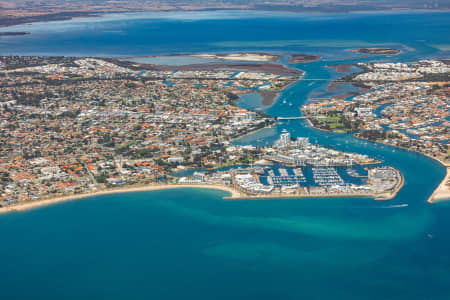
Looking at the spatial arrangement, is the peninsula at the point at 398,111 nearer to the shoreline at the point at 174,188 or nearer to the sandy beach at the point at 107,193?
the shoreline at the point at 174,188

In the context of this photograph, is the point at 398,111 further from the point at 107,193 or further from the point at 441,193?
the point at 107,193

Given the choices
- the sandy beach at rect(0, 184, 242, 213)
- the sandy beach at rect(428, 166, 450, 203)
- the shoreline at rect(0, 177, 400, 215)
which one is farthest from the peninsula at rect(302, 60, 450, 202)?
the sandy beach at rect(0, 184, 242, 213)

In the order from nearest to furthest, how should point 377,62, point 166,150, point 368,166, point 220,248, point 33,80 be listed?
point 220,248 < point 368,166 < point 166,150 < point 33,80 < point 377,62

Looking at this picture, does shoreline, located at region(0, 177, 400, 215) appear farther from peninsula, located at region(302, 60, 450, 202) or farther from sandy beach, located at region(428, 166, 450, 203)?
peninsula, located at region(302, 60, 450, 202)

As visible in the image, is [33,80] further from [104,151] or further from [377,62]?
[377,62]

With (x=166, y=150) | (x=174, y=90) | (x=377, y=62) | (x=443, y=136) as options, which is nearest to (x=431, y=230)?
(x=443, y=136)

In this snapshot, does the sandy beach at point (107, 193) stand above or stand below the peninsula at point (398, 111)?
below

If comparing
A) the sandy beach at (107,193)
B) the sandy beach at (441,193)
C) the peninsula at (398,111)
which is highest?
the peninsula at (398,111)

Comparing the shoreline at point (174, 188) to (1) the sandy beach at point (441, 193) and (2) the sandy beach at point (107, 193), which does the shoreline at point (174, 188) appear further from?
(1) the sandy beach at point (441, 193)

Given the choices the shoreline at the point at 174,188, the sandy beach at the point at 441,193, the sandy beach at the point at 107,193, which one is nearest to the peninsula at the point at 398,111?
the sandy beach at the point at 441,193

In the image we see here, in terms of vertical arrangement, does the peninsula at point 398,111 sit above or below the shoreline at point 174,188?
above

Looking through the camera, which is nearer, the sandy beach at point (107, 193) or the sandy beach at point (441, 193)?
the sandy beach at point (441, 193)
